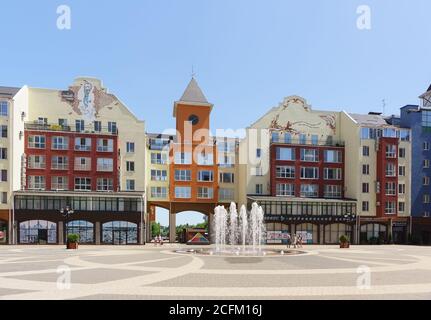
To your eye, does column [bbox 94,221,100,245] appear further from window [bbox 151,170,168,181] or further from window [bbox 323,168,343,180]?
window [bbox 323,168,343,180]

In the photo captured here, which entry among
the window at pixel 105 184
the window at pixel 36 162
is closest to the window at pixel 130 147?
the window at pixel 105 184

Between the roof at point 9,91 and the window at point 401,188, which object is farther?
the window at point 401,188

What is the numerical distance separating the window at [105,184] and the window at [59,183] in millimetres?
4652

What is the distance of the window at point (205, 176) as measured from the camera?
66.1 meters

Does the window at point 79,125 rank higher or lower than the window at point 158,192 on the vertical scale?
higher

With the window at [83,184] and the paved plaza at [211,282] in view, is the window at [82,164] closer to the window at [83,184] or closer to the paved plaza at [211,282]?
the window at [83,184]

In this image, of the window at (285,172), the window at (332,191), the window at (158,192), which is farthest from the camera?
the window at (332,191)

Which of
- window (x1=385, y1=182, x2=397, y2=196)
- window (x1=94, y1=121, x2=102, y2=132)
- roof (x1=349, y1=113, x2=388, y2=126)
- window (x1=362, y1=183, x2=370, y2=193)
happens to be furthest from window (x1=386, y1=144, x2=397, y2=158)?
window (x1=94, y1=121, x2=102, y2=132)

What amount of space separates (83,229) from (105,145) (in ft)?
42.8

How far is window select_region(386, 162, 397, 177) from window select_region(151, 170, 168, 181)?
36825mm

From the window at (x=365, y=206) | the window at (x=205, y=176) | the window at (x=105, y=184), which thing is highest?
the window at (x=205, y=176)

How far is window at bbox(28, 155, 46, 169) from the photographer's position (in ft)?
194
